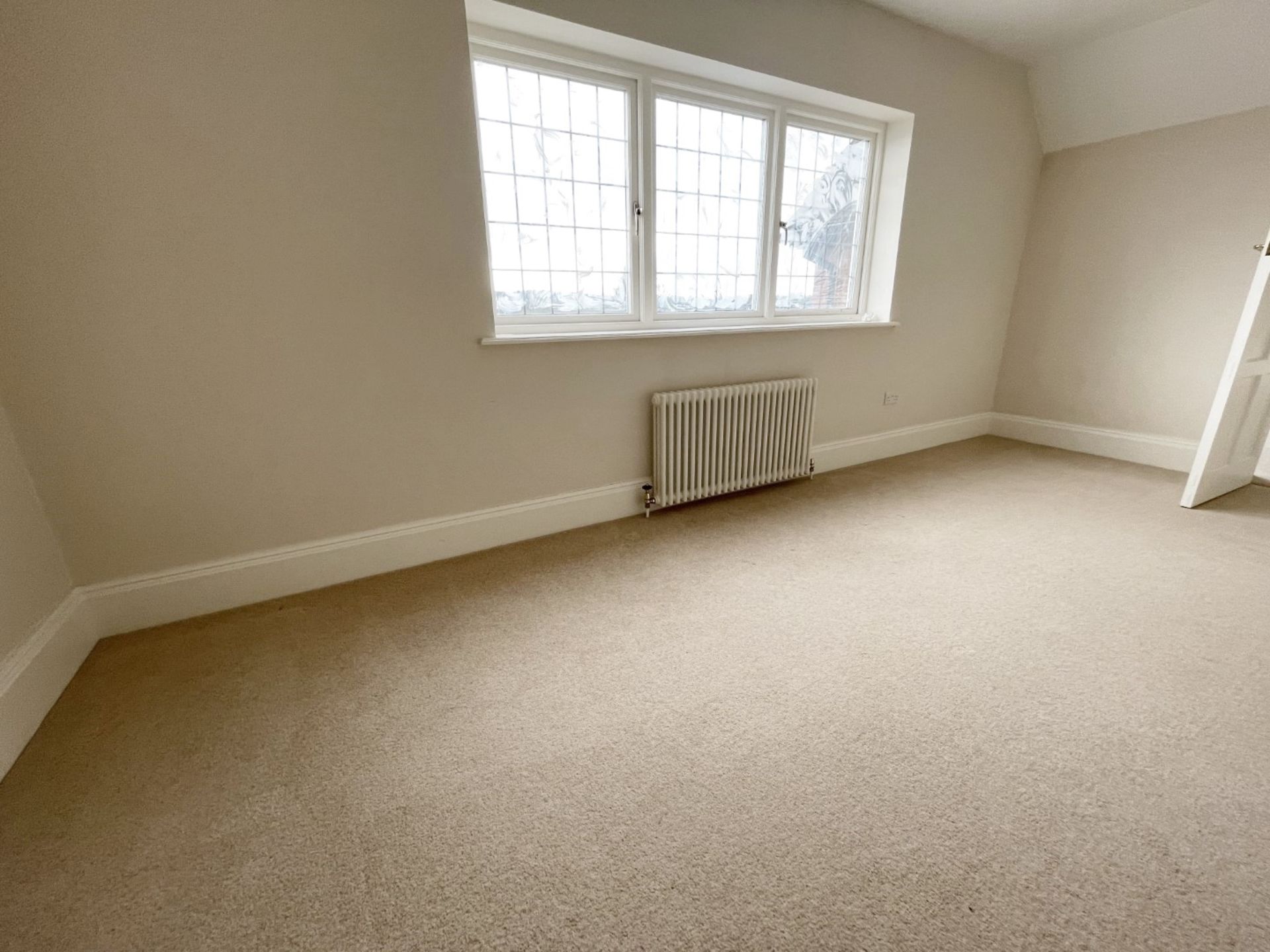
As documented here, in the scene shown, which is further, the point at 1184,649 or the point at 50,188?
the point at 1184,649

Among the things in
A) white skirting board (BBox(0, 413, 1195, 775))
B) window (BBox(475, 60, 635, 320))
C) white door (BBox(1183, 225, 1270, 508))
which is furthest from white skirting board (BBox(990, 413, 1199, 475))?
window (BBox(475, 60, 635, 320))

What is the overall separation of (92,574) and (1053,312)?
5.71 meters

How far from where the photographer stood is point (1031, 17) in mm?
2771

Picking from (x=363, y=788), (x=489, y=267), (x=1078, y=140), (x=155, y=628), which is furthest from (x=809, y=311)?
(x=155, y=628)

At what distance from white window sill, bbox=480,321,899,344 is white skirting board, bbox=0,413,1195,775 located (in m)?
0.76

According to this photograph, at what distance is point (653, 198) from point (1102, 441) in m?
3.76

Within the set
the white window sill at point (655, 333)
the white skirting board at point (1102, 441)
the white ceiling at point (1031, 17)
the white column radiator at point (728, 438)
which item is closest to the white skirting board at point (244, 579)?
the white column radiator at point (728, 438)

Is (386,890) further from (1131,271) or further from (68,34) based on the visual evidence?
(1131,271)

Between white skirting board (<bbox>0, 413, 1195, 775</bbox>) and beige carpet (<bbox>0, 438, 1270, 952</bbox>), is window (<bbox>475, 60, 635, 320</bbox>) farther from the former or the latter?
beige carpet (<bbox>0, 438, 1270, 952</bbox>)

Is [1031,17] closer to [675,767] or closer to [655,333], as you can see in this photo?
[655,333]

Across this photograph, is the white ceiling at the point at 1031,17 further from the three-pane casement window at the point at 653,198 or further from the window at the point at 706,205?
the window at the point at 706,205

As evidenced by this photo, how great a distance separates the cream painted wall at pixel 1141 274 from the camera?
305 cm

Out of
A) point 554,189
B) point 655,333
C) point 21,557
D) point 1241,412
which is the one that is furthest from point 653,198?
point 1241,412

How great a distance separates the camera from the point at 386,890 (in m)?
1.00
